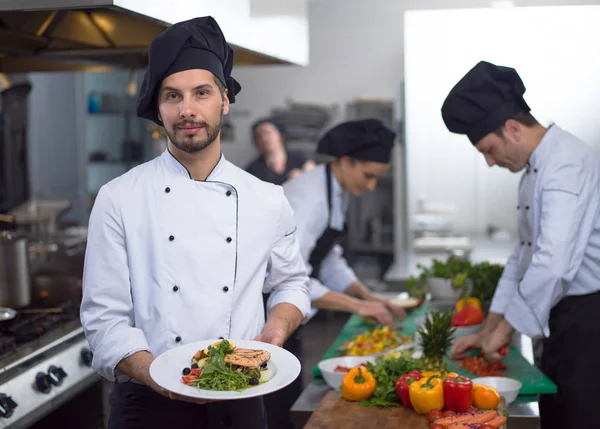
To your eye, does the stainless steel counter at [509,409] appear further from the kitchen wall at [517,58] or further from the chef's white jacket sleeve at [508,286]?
the kitchen wall at [517,58]

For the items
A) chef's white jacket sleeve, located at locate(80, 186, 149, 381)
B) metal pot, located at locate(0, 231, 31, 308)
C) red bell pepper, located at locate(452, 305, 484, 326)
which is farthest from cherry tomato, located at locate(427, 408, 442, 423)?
metal pot, located at locate(0, 231, 31, 308)

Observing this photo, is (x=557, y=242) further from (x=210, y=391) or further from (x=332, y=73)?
(x=332, y=73)

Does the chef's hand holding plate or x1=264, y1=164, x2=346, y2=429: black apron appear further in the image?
x1=264, y1=164, x2=346, y2=429: black apron

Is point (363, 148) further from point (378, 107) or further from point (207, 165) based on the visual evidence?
point (378, 107)

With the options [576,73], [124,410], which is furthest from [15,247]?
[576,73]

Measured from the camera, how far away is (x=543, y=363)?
2.48 meters

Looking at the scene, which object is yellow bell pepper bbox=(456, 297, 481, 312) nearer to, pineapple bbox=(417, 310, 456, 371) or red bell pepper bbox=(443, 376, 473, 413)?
pineapple bbox=(417, 310, 456, 371)

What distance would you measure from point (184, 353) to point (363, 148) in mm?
1477

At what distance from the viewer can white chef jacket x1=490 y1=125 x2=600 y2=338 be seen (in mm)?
2232

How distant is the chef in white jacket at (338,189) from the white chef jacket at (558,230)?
0.69m

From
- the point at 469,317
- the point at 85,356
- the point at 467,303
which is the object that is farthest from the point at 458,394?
the point at 85,356

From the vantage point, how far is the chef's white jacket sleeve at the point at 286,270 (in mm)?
1938

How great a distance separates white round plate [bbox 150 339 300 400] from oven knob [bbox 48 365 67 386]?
30.1 inches

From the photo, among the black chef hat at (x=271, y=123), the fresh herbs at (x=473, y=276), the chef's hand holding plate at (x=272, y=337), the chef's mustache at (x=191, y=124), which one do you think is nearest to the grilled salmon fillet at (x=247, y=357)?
the chef's hand holding plate at (x=272, y=337)
